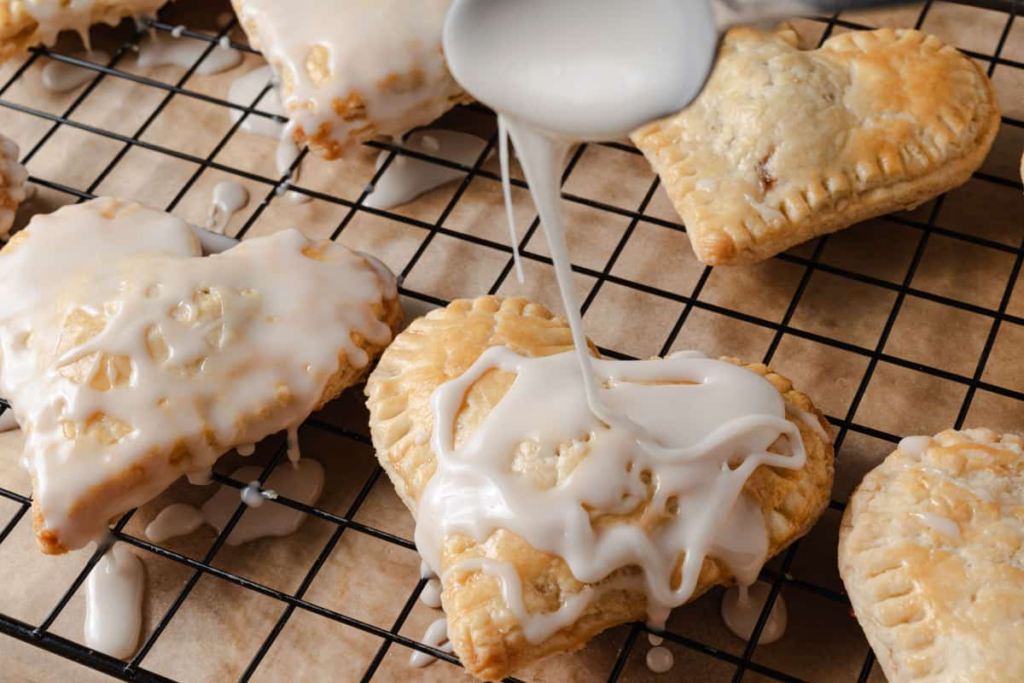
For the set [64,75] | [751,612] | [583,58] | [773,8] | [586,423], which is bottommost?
[751,612]

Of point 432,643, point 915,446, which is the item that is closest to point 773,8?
point 915,446

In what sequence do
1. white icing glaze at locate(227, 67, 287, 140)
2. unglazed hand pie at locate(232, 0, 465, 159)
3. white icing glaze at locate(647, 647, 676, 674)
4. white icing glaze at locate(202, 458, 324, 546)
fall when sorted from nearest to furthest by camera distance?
1. white icing glaze at locate(647, 647, 676, 674)
2. white icing glaze at locate(202, 458, 324, 546)
3. unglazed hand pie at locate(232, 0, 465, 159)
4. white icing glaze at locate(227, 67, 287, 140)

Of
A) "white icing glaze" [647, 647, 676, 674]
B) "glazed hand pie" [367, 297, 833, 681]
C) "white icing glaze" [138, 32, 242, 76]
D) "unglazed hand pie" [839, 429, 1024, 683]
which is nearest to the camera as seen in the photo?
"unglazed hand pie" [839, 429, 1024, 683]

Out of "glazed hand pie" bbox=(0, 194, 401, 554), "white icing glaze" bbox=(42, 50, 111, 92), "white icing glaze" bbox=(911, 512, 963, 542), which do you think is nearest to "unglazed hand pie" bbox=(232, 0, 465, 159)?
"glazed hand pie" bbox=(0, 194, 401, 554)

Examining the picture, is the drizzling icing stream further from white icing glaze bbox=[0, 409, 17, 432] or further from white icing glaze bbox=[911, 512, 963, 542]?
white icing glaze bbox=[0, 409, 17, 432]

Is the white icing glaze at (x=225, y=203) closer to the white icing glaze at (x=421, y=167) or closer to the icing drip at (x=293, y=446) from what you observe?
the white icing glaze at (x=421, y=167)

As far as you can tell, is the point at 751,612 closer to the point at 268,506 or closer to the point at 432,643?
the point at 432,643

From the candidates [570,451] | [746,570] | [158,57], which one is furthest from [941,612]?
[158,57]

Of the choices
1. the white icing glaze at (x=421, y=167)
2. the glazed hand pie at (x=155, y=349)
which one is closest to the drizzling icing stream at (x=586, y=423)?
the glazed hand pie at (x=155, y=349)

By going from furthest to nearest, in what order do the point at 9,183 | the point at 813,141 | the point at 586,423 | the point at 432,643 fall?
the point at 9,183, the point at 813,141, the point at 432,643, the point at 586,423
